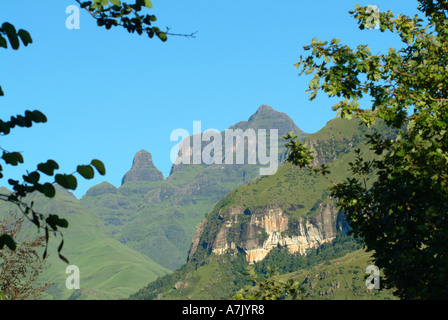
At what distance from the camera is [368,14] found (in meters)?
12.4

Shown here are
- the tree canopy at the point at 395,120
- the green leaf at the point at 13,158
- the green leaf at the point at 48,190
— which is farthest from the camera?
the tree canopy at the point at 395,120

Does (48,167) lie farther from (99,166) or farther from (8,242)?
(8,242)

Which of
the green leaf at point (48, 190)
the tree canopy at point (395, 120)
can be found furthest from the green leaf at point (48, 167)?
the tree canopy at point (395, 120)

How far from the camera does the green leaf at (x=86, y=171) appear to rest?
3717mm

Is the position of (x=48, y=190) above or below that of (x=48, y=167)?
below

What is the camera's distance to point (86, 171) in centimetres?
373

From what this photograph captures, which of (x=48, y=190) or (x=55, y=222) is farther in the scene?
(x=55, y=222)

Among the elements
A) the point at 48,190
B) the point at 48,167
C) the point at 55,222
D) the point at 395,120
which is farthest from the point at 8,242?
the point at 395,120

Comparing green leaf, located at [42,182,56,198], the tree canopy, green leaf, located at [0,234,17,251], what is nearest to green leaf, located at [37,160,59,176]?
green leaf, located at [42,182,56,198]

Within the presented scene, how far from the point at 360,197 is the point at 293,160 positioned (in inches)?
69.9

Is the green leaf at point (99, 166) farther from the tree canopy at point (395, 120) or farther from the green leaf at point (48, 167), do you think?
the tree canopy at point (395, 120)

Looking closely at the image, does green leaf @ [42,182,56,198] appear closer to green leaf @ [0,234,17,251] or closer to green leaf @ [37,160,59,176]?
green leaf @ [37,160,59,176]

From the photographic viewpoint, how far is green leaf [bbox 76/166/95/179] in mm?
3717
